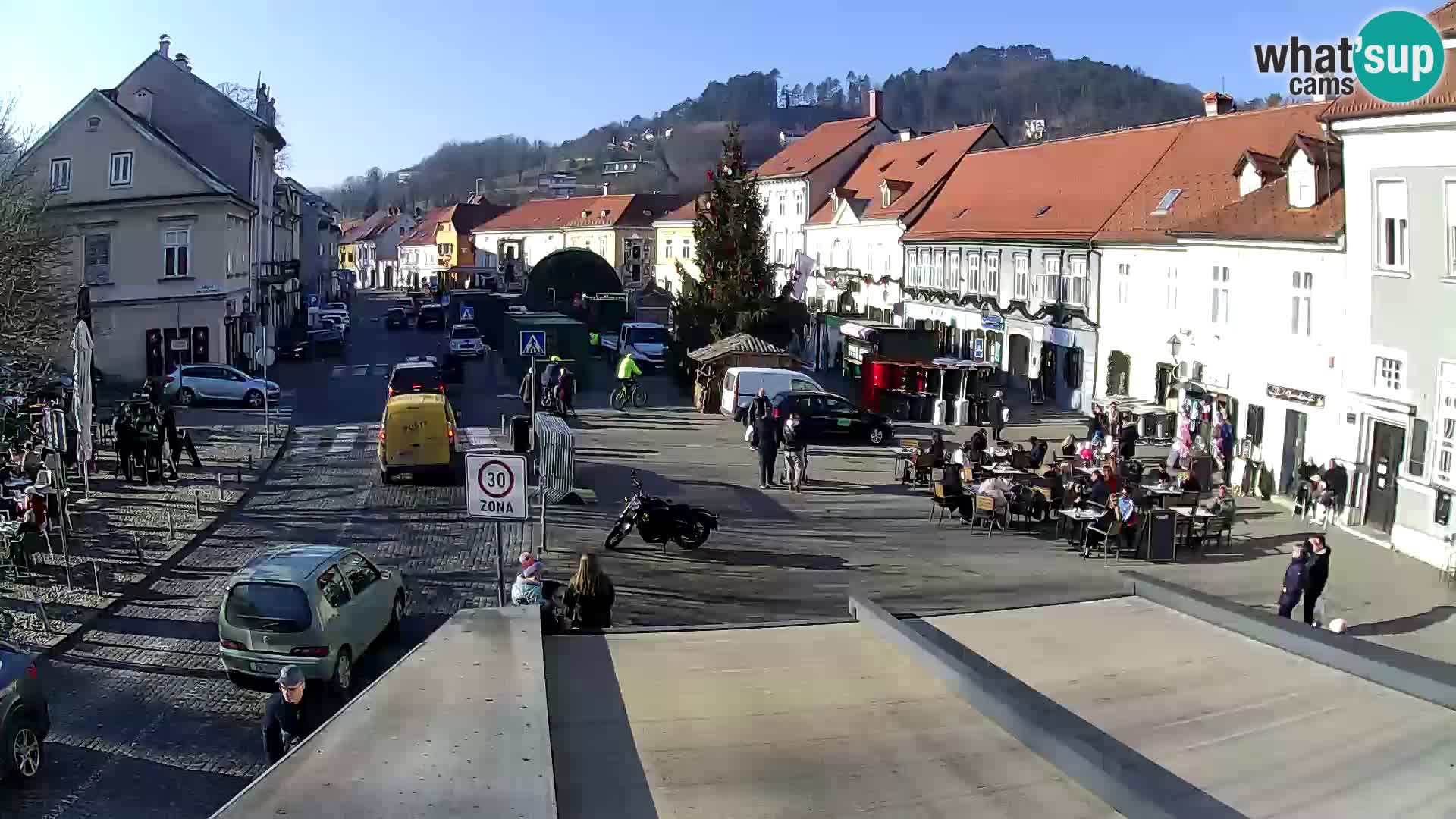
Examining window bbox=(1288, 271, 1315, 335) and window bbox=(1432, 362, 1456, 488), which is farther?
window bbox=(1288, 271, 1315, 335)

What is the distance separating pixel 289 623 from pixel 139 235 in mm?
36164

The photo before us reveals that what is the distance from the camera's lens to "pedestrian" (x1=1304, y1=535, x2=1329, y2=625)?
15305 millimetres

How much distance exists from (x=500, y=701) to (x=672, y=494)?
1837 cm

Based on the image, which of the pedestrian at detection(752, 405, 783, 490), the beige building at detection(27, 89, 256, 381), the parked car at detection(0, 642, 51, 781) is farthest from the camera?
the beige building at detection(27, 89, 256, 381)

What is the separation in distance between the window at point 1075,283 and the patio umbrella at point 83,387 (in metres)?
29.0

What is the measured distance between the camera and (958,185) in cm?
5556

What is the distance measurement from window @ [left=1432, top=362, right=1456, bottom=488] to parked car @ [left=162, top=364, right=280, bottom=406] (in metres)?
31.8

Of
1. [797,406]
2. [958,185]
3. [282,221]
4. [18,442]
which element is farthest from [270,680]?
[282,221]

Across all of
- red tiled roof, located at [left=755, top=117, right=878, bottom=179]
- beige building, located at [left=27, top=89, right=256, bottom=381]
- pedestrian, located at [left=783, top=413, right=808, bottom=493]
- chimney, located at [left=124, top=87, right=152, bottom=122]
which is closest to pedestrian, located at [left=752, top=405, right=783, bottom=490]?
pedestrian, located at [left=783, top=413, right=808, bottom=493]

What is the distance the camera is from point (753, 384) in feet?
119

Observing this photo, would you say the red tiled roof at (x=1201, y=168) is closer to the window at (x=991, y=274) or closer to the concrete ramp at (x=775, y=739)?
the window at (x=991, y=274)

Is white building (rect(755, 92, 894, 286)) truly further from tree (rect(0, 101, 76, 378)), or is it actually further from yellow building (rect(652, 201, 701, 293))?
tree (rect(0, 101, 76, 378))

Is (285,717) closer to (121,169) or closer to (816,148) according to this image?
(121,169)

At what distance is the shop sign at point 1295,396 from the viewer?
24.5 meters
